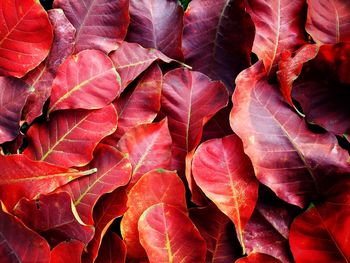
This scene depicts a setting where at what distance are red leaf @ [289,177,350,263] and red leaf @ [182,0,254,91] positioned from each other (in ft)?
0.75

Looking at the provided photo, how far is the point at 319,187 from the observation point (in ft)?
2.02

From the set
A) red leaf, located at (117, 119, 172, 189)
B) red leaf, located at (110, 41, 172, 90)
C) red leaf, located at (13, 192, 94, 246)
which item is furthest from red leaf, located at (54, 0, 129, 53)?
red leaf, located at (13, 192, 94, 246)

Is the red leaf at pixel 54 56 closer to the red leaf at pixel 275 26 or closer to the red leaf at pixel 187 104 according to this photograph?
the red leaf at pixel 187 104

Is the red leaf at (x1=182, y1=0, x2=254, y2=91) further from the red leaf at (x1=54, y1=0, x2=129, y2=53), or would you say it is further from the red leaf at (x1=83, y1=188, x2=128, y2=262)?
the red leaf at (x1=83, y1=188, x2=128, y2=262)

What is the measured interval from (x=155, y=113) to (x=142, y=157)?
0.23 feet

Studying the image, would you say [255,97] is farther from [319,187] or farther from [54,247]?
[54,247]

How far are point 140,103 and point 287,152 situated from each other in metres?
0.21

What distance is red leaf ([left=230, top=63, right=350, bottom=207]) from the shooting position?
0.61 metres

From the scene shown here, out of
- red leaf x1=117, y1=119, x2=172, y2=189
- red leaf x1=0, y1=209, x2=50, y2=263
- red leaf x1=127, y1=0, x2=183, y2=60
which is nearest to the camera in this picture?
red leaf x1=0, y1=209, x2=50, y2=263

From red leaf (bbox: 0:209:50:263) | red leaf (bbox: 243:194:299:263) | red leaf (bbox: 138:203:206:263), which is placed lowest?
red leaf (bbox: 243:194:299:263)

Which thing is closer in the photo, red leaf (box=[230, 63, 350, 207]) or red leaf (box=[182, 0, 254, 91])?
red leaf (box=[230, 63, 350, 207])

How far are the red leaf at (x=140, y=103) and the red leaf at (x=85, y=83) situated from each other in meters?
0.03

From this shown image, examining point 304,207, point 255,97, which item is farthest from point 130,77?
point 304,207

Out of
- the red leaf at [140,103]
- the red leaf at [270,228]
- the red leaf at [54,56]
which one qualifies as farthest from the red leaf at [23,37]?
the red leaf at [270,228]
